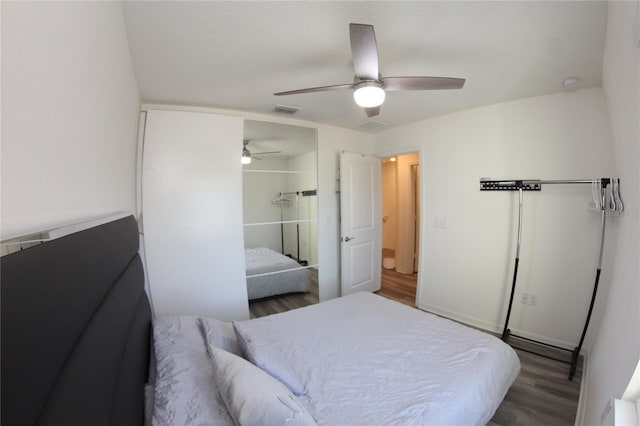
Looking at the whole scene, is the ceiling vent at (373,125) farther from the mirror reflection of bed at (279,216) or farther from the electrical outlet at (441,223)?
the electrical outlet at (441,223)

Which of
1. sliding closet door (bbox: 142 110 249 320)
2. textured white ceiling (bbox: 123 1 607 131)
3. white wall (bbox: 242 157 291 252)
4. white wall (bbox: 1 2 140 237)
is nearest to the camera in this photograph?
white wall (bbox: 1 2 140 237)

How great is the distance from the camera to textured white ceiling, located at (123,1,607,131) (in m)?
1.41

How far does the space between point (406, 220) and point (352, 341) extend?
3.93 metres

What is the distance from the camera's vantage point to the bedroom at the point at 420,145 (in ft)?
2.00

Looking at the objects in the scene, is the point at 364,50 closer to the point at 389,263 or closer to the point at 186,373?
the point at 186,373

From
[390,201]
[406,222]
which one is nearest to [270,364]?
[406,222]

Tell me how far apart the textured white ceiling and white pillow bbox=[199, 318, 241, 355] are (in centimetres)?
185

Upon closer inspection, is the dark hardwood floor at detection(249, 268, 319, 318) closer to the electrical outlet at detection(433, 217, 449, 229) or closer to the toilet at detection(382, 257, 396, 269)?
the electrical outlet at detection(433, 217, 449, 229)

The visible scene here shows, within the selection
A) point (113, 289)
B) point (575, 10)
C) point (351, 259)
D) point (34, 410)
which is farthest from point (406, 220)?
point (34, 410)

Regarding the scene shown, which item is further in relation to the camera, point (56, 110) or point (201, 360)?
point (201, 360)

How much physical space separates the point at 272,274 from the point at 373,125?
247cm

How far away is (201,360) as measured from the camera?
4.33ft

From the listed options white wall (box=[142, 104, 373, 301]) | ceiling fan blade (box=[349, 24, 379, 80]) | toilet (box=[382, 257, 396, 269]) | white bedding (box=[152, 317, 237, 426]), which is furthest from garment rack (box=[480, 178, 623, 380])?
toilet (box=[382, 257, 396, 269])

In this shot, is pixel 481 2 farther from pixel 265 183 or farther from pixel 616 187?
pixel 265 183
